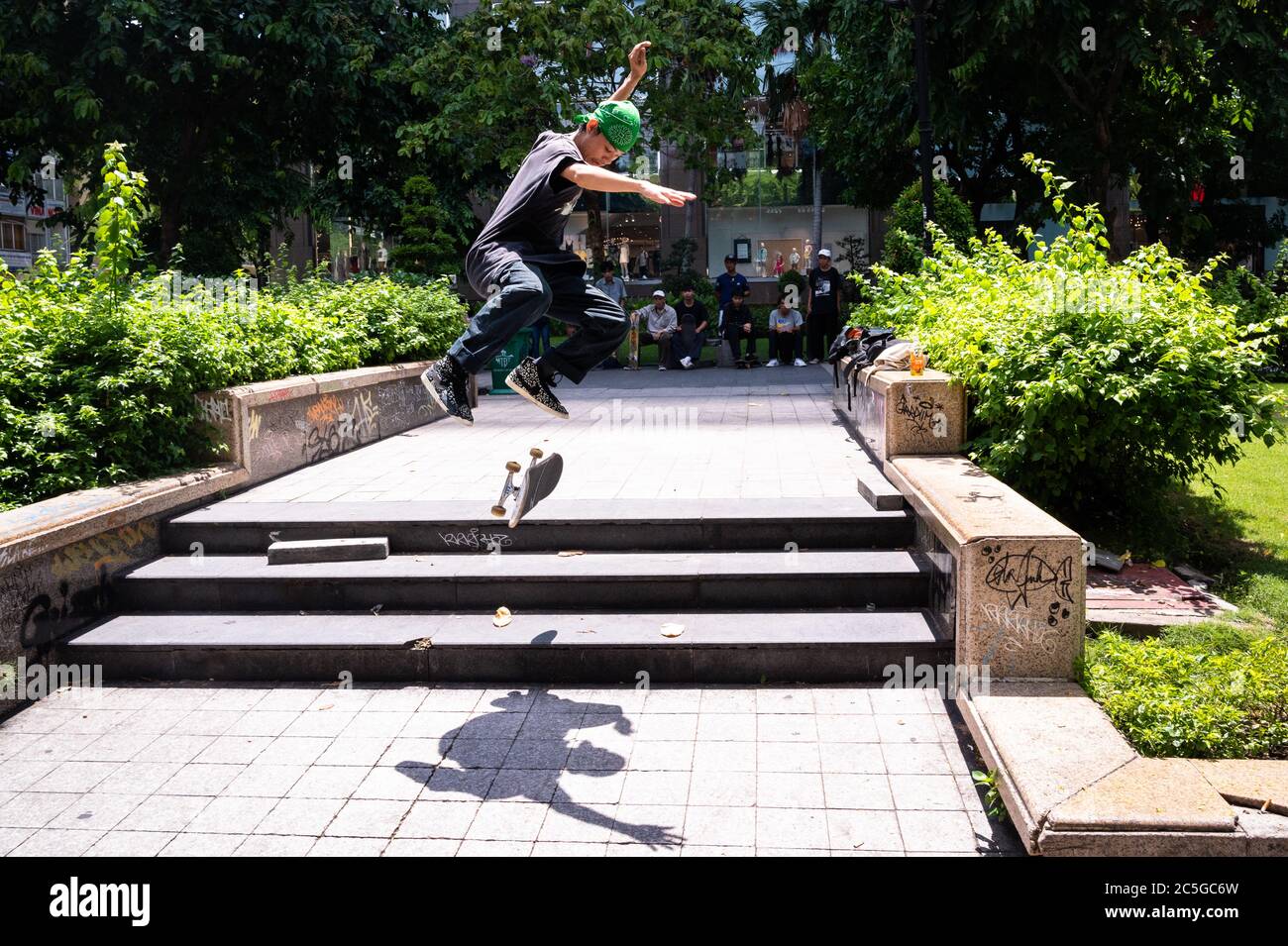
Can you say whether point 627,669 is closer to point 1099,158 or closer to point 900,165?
point 1099,158

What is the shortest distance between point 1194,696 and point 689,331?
15.9 m

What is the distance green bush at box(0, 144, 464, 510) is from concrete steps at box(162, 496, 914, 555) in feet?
2.20

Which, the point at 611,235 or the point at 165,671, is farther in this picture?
the point at 611,235

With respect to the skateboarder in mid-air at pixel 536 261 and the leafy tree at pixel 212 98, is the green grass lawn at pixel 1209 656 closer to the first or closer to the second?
the skateboarder in mid-air at pixel 536 261

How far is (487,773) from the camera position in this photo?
4.48 metres

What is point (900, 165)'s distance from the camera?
24.8 metres

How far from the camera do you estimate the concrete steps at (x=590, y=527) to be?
646 centimetres

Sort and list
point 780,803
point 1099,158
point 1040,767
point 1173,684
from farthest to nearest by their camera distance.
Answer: point 1099,158
point 1173,684
point 780,803
point 1040,767

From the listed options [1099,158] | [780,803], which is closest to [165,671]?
[780,803]

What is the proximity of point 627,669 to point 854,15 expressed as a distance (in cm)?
1832

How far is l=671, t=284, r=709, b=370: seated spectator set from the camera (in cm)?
1970

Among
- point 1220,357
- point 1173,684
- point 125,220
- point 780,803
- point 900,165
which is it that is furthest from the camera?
point 900,165

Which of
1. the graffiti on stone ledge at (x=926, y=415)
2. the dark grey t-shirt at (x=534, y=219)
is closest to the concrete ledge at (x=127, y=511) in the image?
the dark grey t-shirt at (x=534, y=219)

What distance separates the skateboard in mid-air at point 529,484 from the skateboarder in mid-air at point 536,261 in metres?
0.39
